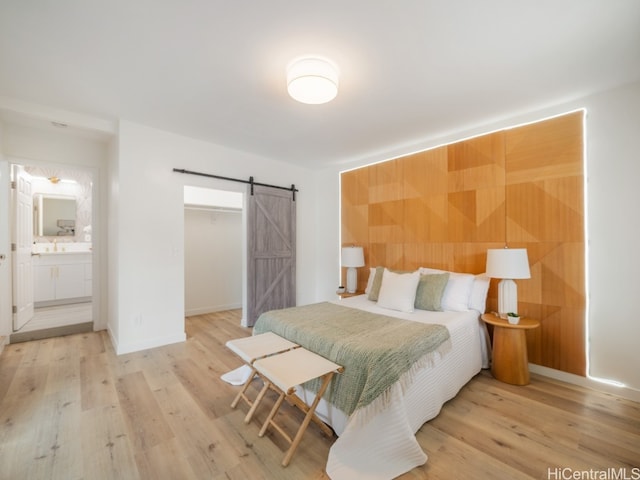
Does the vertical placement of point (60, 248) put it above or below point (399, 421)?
above

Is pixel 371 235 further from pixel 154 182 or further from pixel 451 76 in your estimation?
pixel 154 182

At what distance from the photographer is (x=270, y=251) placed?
4.43 meters

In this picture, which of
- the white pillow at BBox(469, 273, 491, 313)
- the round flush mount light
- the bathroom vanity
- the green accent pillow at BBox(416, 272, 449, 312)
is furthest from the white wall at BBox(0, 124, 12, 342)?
the white pillow at BBox(469, 273, 491, 313)

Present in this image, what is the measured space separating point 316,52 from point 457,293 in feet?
8.56

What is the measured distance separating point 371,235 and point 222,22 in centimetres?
317

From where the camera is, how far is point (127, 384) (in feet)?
8.01

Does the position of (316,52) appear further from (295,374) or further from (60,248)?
(60,248)

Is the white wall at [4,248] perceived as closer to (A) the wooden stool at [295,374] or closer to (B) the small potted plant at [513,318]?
(A) the wooden stool at [295,374]

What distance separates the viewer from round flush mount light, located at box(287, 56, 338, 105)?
2.00 metres

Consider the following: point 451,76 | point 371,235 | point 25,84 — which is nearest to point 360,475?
point 451,76

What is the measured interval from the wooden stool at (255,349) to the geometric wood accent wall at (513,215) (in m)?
2.26

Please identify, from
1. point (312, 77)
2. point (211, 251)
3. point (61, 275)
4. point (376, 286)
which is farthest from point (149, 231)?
point (61, 275)

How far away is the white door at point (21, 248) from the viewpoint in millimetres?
3559

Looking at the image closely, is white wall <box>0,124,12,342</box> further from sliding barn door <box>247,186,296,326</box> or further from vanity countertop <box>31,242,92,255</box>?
sliding barn door <box>247,186,296,326</box>
